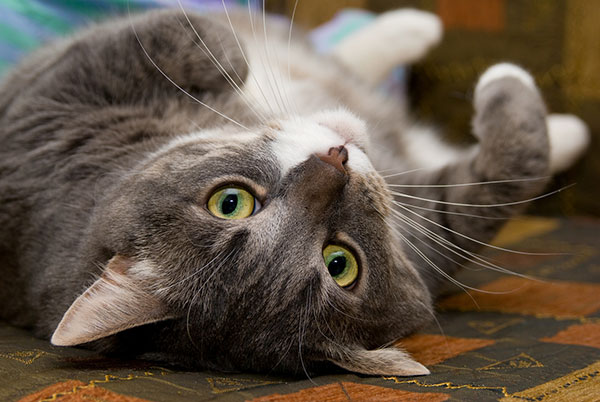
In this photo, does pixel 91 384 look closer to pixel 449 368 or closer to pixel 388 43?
pixel 449 368

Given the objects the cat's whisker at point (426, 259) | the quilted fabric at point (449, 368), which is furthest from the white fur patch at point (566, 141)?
the cat's whisker at point (426, 259)

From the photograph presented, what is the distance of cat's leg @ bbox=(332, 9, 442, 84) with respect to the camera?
2482mm

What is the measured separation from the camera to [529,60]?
8.51 feet

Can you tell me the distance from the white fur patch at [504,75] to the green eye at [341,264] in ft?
2.96

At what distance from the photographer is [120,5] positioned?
94.7 inches

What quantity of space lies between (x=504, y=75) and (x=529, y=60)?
0.73 m

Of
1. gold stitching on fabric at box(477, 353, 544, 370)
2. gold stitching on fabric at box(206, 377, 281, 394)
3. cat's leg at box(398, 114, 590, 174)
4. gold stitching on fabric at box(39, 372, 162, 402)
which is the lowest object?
gold stitching on fabric at box(39, 372, 162, 402)

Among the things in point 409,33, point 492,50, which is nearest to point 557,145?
point 492,50

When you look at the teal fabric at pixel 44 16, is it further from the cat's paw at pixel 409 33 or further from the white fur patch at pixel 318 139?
the white fur patch at pixel 318 139

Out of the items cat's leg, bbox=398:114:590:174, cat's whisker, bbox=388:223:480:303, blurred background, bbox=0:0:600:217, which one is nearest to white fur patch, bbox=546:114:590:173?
cat's leg, bbox=398:114:590:174

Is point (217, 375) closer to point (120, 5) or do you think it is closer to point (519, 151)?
point (519, 151)

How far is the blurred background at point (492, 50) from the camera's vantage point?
232 cm

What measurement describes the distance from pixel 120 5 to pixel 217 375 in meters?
1.66

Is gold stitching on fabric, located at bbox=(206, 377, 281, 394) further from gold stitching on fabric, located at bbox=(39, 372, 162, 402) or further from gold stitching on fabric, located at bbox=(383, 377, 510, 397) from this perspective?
gold stitching on fabric, located at bbox=(383, 377, 510, 397)
